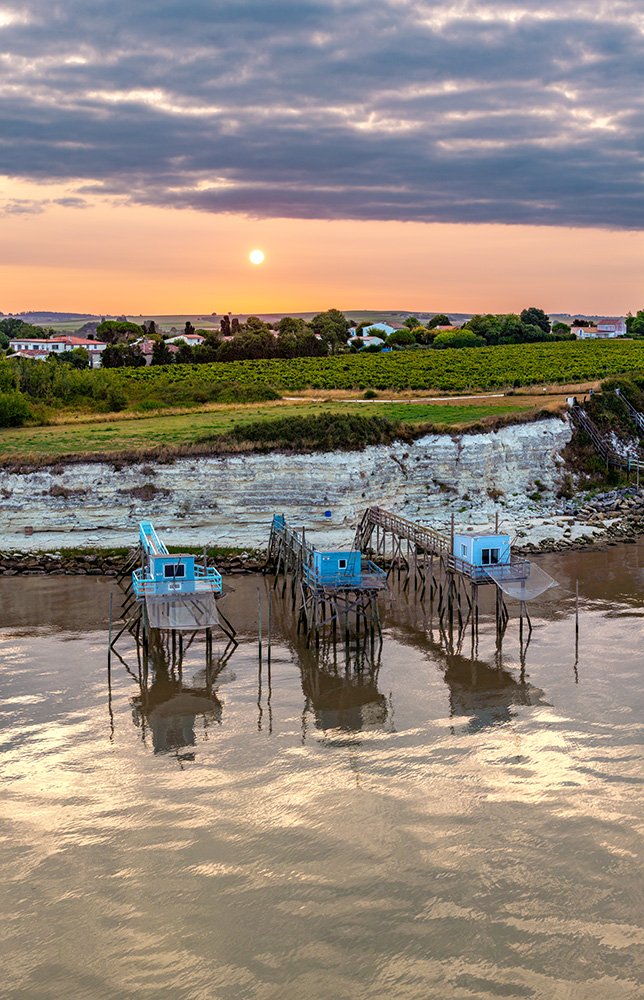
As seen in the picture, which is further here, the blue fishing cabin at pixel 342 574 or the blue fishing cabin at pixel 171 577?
the blue fishing cabin at pixel 342 574

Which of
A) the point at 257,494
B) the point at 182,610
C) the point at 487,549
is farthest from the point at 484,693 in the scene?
the point at 257,494

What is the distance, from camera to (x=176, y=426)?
61.2 metres

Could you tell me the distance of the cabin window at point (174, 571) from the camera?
33625 mm

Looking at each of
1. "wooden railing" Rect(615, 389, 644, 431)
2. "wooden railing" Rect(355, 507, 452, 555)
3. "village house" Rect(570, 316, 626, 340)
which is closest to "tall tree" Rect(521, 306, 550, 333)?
"village house" Rect(570, 316, 626, 340)

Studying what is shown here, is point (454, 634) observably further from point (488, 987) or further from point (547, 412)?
point (547, 412)

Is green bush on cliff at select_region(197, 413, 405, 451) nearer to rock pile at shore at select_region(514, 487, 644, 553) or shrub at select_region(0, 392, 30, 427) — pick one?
rock pile at shore at select_region(514, 487, 644, 553)

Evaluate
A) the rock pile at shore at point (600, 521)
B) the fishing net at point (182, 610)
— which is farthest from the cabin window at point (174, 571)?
the rock pile at shore at point (600, 521)

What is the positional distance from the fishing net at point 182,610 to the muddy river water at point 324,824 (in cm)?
163

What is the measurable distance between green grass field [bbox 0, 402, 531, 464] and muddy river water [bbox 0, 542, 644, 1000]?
2186cm

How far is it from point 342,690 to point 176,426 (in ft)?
112

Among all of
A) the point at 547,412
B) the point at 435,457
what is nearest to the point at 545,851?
the point at 435,457

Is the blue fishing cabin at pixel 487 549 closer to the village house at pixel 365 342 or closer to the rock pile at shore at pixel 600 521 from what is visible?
the rock pile at shore at pixel 600 521

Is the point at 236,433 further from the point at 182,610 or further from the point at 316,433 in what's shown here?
the point at 182,610

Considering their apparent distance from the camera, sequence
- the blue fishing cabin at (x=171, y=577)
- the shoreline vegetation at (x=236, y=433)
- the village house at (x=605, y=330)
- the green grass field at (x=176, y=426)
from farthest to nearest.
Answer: the village house at (x=605, y=330), the green grass field at (x=176, y=426), the shoreline vegetation at (x=236, y=433), the blue fishing cabin at (x=171, y=577)
